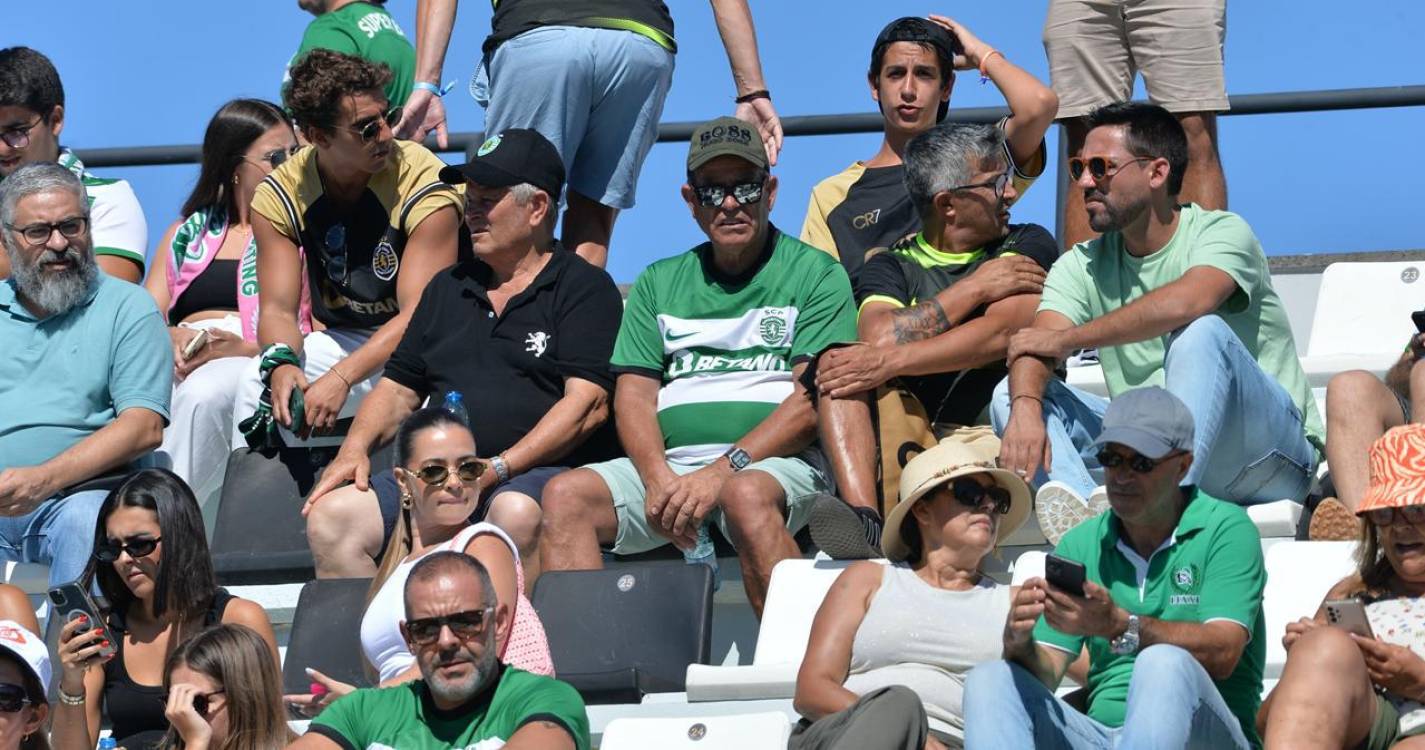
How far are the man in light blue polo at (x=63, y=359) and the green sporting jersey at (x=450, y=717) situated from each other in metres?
1.80

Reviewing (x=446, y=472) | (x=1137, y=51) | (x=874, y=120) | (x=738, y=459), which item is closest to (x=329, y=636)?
(x=446, y=472)

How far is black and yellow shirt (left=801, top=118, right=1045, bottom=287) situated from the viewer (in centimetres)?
709

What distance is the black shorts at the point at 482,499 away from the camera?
244 inches

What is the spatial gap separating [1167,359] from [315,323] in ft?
8.79

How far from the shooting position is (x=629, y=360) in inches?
254

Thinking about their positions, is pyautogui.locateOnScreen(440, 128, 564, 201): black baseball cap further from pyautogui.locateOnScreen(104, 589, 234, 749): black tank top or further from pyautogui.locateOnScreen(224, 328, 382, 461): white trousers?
pyautogui.locateOnScreen(104, 589, 234, 749): black tank top

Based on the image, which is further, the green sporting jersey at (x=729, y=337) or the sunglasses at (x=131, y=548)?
the green sporting jersey at (x=729, y=337)

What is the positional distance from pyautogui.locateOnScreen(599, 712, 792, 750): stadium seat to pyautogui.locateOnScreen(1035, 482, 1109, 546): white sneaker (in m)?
1.01

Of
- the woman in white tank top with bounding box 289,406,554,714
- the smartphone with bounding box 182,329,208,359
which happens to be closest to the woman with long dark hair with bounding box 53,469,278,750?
the woman in white tank top with bounding box 289,406,554,714

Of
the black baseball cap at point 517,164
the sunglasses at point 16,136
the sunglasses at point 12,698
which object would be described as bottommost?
the sunglasses at point 12,698

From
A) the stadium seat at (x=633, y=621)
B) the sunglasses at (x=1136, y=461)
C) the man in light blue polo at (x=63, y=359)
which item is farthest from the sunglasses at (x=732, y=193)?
the sunglasses at (x=1136, y=461)

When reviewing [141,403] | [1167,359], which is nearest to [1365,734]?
[1167,359]

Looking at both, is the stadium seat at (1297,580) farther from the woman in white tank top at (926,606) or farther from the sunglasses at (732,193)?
the sunglasses at (732,193)

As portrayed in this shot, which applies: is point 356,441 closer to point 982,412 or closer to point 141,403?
point 141,403
